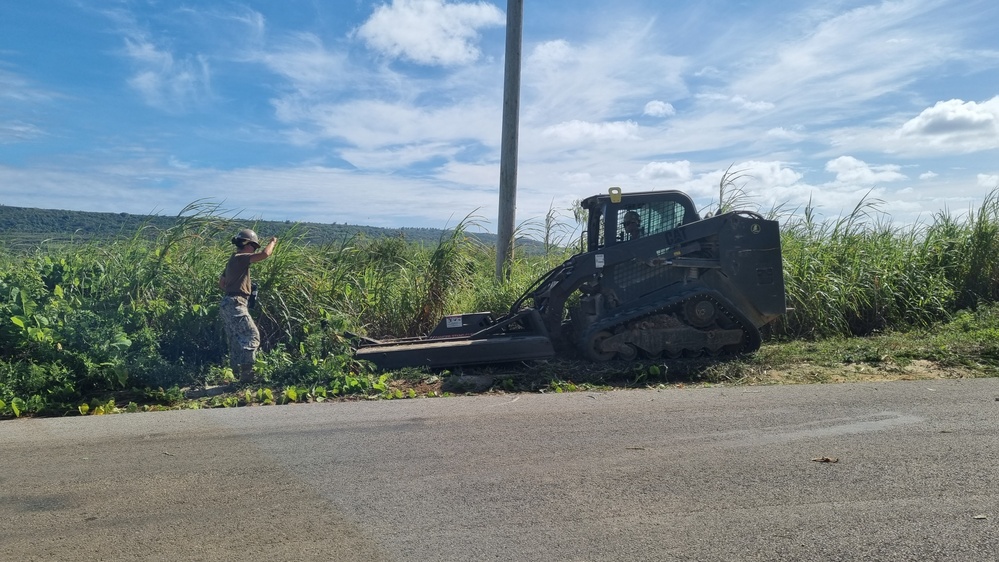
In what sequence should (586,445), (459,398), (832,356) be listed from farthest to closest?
(832,356) → (459,398) → (586,445)

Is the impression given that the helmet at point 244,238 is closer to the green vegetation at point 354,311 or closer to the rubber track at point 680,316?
the green vegetation at point 354,311

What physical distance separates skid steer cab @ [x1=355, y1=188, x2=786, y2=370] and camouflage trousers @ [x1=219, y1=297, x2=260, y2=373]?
1.22 meters

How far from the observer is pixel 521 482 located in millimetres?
4355

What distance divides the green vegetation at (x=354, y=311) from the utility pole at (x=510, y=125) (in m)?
0.80

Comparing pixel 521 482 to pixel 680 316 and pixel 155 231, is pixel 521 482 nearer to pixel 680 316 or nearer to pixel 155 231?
pixel 680 316

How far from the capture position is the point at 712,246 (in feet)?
28.8

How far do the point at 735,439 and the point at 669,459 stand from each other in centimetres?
73

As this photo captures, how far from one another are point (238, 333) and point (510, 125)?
5.54m

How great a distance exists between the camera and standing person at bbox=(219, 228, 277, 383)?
8.04 m

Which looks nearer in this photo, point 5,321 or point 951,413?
point 951,413

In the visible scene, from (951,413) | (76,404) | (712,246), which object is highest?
(712,246)

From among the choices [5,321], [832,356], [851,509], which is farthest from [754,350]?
[5,321]

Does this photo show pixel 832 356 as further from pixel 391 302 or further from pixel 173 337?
pixel 173 337

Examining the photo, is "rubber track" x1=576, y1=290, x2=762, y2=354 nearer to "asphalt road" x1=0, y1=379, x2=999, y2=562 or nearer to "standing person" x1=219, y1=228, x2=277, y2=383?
"asphalt road" x1=0, y1=379, x2=999, y2=562
